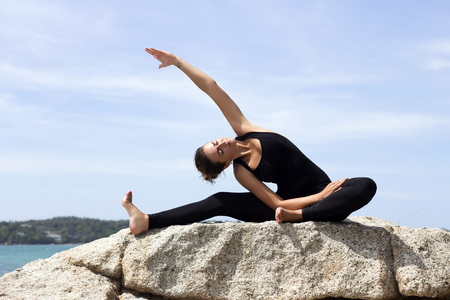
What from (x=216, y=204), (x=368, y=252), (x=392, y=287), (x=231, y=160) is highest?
(x=231, y=160)

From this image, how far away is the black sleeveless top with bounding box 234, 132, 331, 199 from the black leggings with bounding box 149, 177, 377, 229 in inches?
11.2

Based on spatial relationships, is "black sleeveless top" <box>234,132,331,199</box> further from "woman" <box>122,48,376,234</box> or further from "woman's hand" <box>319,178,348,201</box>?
"woman's hand" <box>319,178,348,201</box>

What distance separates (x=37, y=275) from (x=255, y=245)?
2071mm

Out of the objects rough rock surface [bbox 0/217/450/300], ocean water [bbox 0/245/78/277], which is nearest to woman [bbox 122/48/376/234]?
rough rock surface [bbox 0/217/450/300]

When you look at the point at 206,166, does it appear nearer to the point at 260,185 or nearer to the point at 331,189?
the point at 260,185

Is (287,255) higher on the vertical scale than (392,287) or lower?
higher

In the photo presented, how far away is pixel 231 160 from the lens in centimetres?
475

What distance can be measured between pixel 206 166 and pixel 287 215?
88 centimetres

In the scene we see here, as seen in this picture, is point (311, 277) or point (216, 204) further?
point (216, 204)

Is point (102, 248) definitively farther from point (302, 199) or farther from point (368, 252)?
point (368, 252)

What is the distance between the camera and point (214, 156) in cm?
462

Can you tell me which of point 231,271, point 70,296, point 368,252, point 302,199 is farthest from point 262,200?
point 70,296

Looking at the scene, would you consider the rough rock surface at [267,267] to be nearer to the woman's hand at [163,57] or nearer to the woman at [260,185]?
the woman at [260,185]

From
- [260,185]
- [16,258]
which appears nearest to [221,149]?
[260,185]
